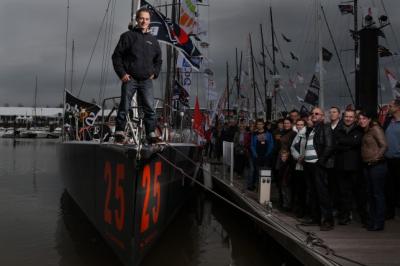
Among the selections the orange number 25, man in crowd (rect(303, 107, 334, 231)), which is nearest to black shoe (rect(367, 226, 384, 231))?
man in crowd (rect(303, 107, 334, 231))

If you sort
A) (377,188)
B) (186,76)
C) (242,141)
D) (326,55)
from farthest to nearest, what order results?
(326,55)
(186,76)
(242,141)
(377,188)

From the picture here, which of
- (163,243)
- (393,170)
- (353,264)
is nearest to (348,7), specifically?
(393,170)

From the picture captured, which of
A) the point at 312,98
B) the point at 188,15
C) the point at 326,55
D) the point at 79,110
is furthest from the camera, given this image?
the point at 326,55

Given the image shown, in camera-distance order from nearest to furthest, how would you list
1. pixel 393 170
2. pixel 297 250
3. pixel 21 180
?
pixel 297 250 → pixel 393 170 → pixel 21 180

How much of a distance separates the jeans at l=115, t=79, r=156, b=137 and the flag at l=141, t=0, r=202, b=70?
125 inches

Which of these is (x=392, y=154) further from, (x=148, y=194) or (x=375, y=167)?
(x=148, y=194)

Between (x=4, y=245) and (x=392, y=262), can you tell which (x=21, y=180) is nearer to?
(x=4, y=245)

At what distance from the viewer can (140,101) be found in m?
6.21

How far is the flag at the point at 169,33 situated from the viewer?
8922 millimetres

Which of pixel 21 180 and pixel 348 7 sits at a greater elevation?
pixel 348 7

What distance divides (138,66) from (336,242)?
11.3 feet

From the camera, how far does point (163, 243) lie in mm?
7805

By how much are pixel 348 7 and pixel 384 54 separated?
2112 mm

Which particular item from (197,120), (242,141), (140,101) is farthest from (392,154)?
(197,120)
